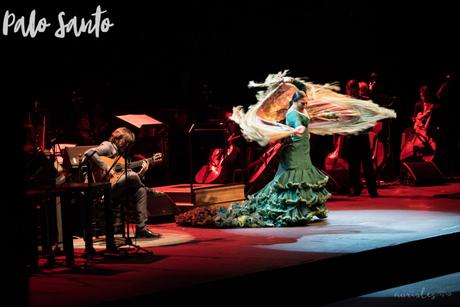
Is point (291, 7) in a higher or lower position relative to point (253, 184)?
higher

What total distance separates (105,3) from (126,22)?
2.68ft

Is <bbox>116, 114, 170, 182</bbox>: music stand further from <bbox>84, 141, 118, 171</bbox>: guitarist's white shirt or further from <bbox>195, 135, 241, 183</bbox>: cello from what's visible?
<bbox>84, 141, 118, 171</bbox>: guitarist's white shirt

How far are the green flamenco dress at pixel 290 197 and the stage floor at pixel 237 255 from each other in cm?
19

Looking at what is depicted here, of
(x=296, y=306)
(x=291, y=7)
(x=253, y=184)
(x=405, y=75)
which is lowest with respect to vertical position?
(x=296, y=306)

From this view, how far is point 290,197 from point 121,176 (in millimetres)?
1986

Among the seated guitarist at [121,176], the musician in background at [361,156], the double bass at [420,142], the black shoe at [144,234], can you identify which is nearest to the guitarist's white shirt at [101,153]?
the seated guitarist at [121,176]

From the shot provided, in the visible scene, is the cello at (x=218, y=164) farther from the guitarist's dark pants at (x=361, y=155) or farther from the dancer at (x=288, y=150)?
the dancer at (x=288, y=150)

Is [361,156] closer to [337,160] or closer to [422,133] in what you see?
[337,160]

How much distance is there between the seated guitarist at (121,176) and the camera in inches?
358

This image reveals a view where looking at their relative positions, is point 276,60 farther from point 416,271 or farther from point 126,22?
point 416,271

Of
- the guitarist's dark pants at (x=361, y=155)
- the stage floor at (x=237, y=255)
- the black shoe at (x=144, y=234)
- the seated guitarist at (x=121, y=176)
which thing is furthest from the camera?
the guitarist's dark pants at (x=361, y=155)

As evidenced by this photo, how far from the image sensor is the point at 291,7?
46.4 feet

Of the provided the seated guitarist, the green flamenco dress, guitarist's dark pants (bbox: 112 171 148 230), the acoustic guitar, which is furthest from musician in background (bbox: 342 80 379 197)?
guitarist's dark pants (bbox: 112 171 148 230)

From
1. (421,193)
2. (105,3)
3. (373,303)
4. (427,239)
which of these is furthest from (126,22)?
(373,303)
